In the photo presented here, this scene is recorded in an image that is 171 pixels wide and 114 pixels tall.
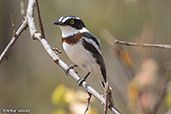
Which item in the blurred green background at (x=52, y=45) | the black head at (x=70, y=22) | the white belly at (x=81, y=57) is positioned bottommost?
the blurred green background at (x=52, y=45)

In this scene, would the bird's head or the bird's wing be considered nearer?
the bird's head

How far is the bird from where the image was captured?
402 centimetres

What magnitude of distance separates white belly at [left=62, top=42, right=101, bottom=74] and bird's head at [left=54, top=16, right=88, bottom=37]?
12 cm

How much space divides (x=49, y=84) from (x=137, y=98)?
4.47 meters

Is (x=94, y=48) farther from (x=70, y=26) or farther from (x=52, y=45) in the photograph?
(x=52, y=45)

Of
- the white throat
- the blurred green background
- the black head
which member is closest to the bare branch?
the black head

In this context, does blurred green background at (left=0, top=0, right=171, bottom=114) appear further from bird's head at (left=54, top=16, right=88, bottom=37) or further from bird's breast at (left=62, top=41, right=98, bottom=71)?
bird's head at (left=54, top=16, right=88, bottom=37)

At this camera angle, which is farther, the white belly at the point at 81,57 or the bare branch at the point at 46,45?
the white belly at the point at 81,57

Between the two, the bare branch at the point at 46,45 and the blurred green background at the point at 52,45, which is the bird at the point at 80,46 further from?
the blurred green background at the point at 52,45

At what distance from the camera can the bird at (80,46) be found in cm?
402

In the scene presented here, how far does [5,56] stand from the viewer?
10.5 feet

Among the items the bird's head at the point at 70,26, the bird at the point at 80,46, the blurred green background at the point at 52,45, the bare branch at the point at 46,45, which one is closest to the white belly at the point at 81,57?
the bird at the point at 80,46

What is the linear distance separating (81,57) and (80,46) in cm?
11

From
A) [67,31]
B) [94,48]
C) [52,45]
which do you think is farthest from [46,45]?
[52,45]
